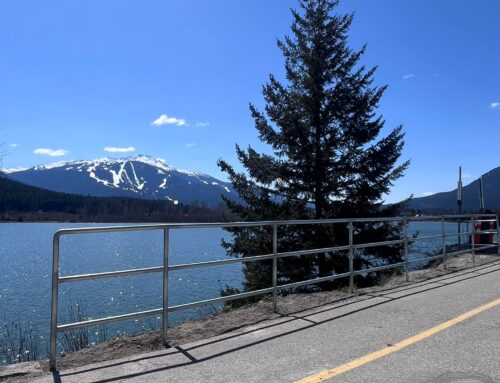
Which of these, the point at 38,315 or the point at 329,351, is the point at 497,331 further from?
the point at 38,315

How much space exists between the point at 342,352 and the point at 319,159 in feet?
44.6

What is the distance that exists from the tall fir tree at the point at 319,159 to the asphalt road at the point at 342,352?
9.91 meters

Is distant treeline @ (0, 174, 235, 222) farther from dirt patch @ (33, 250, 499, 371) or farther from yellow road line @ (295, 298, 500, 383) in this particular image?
yellow road line @ (295, 298, 500, 383)

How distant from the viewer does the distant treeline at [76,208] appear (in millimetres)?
158625

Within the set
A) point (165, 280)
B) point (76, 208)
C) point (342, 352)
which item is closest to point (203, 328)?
point (165, 280)

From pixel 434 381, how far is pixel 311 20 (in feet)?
59.3

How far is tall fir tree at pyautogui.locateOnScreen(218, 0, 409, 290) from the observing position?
688 inches

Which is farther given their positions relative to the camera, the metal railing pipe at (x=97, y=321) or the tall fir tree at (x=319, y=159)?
the tall fir tree at (x=319, y=159)

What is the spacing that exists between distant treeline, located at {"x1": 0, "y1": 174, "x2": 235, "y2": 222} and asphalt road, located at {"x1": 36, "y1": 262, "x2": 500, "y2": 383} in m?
146

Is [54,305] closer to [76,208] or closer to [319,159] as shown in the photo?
[319,159]

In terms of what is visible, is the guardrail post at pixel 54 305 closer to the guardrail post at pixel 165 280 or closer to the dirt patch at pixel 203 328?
the dirt patch at pixel 203 328

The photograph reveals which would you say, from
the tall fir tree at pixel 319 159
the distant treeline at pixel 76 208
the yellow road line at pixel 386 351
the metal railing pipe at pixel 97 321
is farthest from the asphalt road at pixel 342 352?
the distant treeline at pixel 76 208

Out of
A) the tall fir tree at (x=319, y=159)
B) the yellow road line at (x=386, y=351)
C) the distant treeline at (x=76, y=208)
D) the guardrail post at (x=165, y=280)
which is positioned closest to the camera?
the yellow road line at (x=386, y=351)

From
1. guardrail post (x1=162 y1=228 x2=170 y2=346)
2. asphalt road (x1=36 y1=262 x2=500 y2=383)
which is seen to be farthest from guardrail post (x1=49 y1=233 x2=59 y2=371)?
guardrail post (x1=162 y1=228 x2=170 y2=346)
